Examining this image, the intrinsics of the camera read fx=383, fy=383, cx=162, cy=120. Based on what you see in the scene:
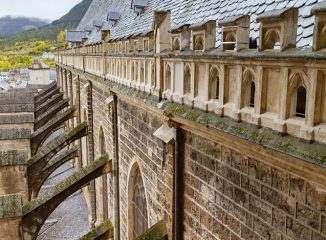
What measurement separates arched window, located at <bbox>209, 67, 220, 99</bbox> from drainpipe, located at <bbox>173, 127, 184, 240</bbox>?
1104mm

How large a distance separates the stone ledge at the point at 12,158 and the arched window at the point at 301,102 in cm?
1057

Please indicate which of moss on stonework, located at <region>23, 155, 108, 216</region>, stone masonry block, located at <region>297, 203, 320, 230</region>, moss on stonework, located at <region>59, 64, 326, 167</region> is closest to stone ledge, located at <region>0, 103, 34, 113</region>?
moss on stonework, located at <region>23, 155, 108, 216</region>

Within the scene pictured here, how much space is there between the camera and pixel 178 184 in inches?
236

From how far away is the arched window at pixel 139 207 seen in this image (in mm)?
8961

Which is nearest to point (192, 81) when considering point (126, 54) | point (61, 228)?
point (126, 54)

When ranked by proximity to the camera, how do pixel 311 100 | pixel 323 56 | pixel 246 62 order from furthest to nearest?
pixel 246 62, pixel 311 100, pixel 323 56

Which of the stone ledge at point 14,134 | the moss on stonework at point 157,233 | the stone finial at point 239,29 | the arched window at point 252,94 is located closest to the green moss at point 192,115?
the arched window at point 252,94

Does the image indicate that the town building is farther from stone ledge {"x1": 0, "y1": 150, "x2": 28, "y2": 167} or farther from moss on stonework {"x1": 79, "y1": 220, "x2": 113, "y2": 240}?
stone ledge {"x1": 0, "y1": 150, "x2": 28, "y2": 167}

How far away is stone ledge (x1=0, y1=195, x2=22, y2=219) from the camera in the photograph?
8.75 metres

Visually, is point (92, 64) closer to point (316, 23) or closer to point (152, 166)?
point (152, 166)

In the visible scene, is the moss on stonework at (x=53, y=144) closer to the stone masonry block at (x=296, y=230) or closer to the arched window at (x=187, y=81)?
the arched window at (x=187, y=81)

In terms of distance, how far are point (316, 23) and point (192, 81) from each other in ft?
7.50

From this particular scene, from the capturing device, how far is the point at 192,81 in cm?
521

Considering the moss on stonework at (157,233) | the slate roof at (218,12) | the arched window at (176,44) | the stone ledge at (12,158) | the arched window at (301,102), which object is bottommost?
the stone ledge at (12,158)
